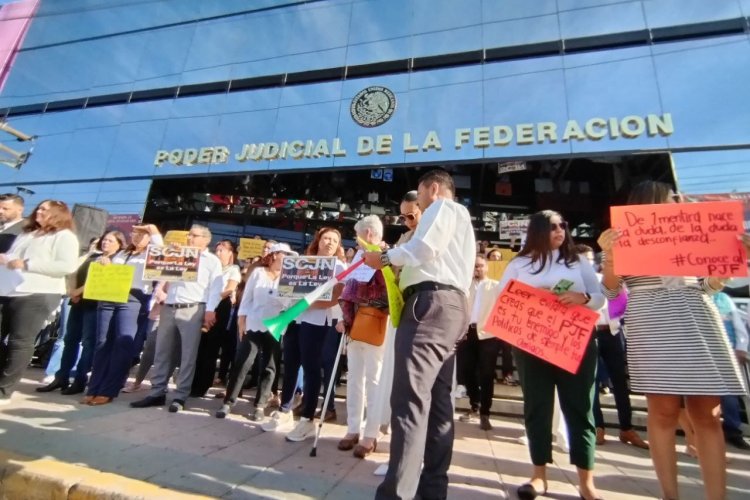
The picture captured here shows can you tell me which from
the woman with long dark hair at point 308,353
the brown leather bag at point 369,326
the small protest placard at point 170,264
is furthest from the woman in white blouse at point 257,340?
the brown leather bag at point 369,326

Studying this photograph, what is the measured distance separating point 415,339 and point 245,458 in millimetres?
1649

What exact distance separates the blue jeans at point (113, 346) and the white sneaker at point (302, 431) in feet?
7.25

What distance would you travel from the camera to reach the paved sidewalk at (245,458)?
2.13 meters

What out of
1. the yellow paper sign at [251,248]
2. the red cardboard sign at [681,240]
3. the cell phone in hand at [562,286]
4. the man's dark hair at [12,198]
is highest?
the yellow paper sign at [251,248]

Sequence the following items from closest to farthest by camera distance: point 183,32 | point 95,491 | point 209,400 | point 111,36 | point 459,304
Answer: point 95,491
point 459,304
point 209,400
point 183,32
point 111,36

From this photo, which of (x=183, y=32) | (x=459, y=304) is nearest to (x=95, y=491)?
(x=459, y=304)

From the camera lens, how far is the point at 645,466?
2986 mm

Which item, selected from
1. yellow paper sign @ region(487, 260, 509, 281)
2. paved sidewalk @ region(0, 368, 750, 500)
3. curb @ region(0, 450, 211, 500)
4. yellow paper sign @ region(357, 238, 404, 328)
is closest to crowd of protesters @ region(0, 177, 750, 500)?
yellow paper sign @ region(357, 238, 404, 328)

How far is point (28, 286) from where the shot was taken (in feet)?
11.2

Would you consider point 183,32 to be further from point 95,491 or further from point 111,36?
point 95,491

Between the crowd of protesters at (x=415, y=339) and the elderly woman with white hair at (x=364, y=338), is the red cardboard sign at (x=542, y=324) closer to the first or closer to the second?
the crowd of protesters at (x=415, y=339)

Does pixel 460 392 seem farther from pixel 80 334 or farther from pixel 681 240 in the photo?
pixel 80 334

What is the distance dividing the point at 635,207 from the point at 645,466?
7.65 feet

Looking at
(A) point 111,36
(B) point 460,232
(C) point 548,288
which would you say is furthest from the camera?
(A) point 111,36
